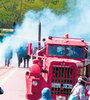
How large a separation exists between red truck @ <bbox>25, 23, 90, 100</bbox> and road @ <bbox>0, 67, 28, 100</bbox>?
2.18m

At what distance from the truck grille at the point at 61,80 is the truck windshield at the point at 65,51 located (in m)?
1.45

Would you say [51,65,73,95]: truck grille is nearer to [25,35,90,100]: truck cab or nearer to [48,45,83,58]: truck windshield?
[25,35,90,100]: truck cab

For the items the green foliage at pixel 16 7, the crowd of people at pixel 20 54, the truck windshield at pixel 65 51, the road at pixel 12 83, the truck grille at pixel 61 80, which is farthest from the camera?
the green foliage at pixel 16 7

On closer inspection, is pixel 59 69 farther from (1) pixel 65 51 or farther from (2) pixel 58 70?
(1) pixel 65 51

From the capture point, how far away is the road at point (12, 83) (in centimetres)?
2258

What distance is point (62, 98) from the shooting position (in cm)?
1959

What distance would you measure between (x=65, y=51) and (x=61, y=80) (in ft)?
5.47

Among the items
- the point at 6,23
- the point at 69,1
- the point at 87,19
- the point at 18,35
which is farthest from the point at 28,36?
the point at 6,23

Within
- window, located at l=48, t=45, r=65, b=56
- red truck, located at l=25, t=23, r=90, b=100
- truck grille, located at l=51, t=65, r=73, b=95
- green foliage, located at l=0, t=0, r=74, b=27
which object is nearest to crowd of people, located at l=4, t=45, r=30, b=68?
red truck, located at l=25, t=23, r=90, b=100

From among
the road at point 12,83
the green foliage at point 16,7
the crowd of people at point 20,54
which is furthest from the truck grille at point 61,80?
the green foliage at point 16,7

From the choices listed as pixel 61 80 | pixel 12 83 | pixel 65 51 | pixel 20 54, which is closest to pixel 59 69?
pixel 61 80

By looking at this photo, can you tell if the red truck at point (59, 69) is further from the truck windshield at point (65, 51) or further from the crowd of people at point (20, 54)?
the crowd of people at point (20, 54)

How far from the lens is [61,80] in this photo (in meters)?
19.5

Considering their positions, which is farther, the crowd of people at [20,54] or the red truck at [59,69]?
the crowd of people at [20,54]
